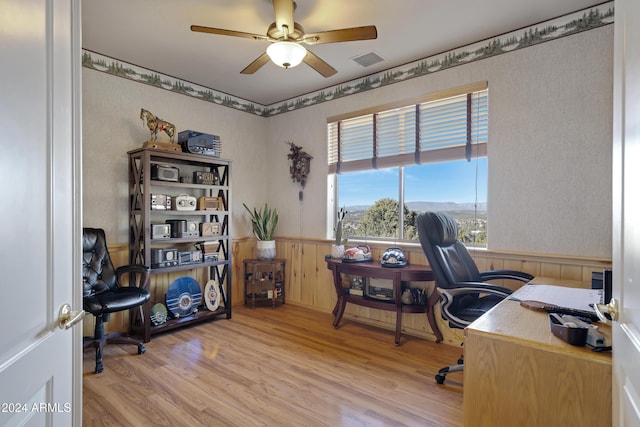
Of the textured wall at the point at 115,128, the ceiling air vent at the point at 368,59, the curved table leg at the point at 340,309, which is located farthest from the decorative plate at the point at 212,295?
the ceiling air vent at the point at 368,59

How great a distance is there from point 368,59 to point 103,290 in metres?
3.14

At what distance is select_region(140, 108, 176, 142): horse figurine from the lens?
10.3ft

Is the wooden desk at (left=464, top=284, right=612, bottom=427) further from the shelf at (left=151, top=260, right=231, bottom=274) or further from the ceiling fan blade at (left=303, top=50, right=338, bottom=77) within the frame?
the shelf at (left=151, top=260, right=231, bottom=274)

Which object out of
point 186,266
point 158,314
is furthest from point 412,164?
point 158,314

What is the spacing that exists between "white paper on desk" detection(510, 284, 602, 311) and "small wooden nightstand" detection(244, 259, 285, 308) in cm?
275

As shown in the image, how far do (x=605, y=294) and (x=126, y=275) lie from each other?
141 inches

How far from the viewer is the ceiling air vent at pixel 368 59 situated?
3018 millimetres

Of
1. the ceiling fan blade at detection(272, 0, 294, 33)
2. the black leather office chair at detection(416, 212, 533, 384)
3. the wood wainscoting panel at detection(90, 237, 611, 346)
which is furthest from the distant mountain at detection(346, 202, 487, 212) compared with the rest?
the ceiling fan blade at detection(272, 0, 294, 33)

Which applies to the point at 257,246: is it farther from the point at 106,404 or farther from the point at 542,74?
the point at 542,74

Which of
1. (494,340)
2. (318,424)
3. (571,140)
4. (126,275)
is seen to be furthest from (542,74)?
(126,275)

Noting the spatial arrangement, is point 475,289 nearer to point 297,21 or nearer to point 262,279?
point 297,21

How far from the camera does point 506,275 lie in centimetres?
244

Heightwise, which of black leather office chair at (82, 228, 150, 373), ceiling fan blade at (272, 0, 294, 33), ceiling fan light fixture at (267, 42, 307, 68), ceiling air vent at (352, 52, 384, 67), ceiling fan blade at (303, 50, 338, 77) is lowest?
black leather office chair at (82, 228, 150, 373)

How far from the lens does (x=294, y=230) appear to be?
13.8ft
